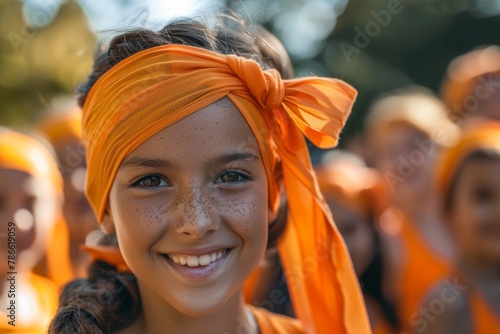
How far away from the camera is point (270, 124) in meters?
2.57

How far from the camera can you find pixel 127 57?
2449mm

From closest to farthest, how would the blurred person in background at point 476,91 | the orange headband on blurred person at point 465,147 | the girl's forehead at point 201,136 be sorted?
the girl's forehead at point 201,136
the orange headband on blurred person at point 465,147
the blurred person in background at point 476,91

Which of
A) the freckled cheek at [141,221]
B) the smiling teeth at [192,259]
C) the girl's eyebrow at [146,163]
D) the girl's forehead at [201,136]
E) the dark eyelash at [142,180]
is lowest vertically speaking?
the smiling teeth at [192,259]

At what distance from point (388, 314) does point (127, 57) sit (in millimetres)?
3340

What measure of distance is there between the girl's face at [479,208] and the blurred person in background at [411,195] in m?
0.57

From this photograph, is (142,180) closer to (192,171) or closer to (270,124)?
(192,171)

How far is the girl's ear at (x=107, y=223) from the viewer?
259 cm

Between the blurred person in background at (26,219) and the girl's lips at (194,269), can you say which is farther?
the blurred person in background at (26,219)

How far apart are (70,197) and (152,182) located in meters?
3.47

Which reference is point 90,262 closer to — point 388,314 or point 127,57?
point 127,57

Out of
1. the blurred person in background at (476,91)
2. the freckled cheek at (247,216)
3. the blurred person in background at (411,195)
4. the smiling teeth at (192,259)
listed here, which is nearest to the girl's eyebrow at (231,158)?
the freckled cheek at (247,216)

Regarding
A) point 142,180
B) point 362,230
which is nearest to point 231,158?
point 142,180

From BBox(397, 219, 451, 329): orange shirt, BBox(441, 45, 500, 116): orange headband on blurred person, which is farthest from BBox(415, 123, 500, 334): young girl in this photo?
BBox(441, 45, 500, 116): orange headband on blurred person

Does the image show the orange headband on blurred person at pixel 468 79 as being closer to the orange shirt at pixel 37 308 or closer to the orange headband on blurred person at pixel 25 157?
the orange headband on blurred person at pixel 25 157
